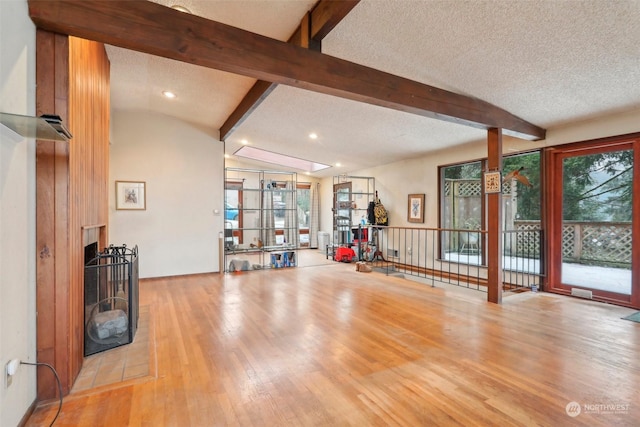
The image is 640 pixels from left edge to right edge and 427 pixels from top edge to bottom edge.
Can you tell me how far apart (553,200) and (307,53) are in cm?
425

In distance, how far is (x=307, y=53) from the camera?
2660 mm

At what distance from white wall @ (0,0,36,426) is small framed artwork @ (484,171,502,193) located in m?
4.60

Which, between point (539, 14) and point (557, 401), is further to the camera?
point (539, 14)

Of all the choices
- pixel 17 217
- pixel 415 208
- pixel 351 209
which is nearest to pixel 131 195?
pixel 17 217

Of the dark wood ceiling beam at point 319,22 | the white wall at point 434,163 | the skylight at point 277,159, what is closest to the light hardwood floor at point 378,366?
the white wall at point 434,163

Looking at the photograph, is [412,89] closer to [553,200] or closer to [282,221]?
[553,200]

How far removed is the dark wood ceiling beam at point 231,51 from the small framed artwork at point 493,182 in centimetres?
87

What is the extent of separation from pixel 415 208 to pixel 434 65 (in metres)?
3.97

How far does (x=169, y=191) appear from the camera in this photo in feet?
18.4

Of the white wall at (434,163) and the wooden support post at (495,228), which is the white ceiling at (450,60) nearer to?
the white wall at (434,163)

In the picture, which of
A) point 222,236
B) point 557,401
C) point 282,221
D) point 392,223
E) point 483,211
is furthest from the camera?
point 282,221

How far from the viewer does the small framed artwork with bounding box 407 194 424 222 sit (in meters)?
6.50

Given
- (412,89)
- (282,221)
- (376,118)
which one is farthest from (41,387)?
(282,221)

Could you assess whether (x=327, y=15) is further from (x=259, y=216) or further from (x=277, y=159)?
(x=259, y=216)
